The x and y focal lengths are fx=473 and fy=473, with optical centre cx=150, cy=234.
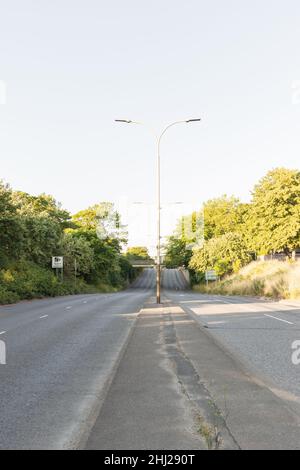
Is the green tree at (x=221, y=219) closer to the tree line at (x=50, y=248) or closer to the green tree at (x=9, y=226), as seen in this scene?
the tree line at (x=50, y=248)

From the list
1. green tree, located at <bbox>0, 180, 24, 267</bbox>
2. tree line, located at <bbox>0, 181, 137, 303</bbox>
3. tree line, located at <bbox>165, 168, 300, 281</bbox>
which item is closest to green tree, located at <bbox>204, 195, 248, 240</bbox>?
tree line, located at <bbox>165, 168, 300, 281</bbox>

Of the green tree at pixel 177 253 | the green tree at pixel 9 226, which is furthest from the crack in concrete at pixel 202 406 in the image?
the green tree at pixel 177 253

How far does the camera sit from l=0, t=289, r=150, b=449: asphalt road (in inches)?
196

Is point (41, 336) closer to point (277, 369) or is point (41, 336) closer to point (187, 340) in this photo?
point (187, 340)

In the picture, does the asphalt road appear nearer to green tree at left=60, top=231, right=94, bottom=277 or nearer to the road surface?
the road surface

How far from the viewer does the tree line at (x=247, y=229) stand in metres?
50.7

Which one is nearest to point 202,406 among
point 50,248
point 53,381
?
point 53,381

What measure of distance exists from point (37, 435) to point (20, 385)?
8.16 ft

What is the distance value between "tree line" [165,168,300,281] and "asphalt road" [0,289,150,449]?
39.2 m

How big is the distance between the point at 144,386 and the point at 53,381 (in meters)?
1.53

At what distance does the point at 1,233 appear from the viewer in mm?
35062

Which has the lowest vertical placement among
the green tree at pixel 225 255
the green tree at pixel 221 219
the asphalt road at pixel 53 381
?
the asphalt road at pixel 53 381

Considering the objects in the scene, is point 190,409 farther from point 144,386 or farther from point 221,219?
point 221,219

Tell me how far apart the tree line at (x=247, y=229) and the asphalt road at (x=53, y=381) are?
128 ft
